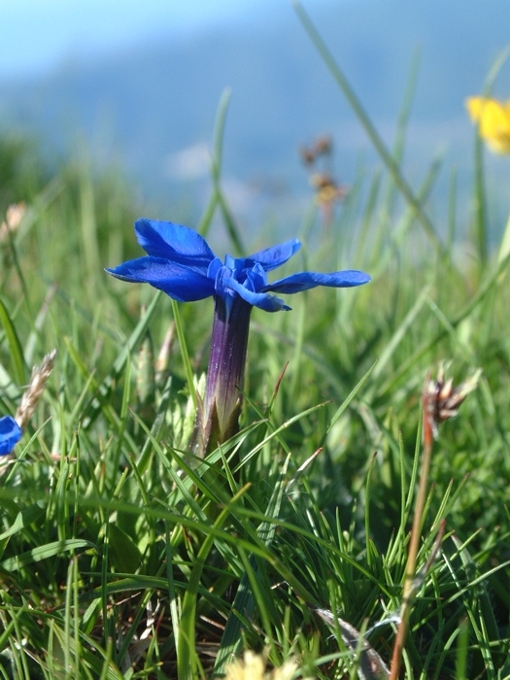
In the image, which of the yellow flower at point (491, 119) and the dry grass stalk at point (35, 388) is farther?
the yellow flower at point (491, 119)

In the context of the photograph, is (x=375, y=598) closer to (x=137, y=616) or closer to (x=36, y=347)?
(x=137, y=616)

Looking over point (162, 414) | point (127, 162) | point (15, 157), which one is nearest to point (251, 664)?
point (162, 414)

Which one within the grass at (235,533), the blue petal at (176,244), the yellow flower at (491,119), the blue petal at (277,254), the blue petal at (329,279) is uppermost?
the yellow flower at (491,119)

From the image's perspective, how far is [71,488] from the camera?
0.98m

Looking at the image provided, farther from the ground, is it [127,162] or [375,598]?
[127,162]

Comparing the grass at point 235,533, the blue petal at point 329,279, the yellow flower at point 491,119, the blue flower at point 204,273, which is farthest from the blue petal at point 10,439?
the yellow flower at point 491,119

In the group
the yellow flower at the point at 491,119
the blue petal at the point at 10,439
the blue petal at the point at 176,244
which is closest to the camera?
the blue petal at the point at 10,439

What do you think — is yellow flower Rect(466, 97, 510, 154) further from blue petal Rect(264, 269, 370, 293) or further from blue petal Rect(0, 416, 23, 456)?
blue petal Rect(0, 416, 23, 456)

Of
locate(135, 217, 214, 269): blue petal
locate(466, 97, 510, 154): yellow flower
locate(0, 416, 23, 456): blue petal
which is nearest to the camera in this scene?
locate(0, 416, 23, 456): blue petal

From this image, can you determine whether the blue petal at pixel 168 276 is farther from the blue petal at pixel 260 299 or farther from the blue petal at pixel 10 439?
the blue petal at pixel 10 439

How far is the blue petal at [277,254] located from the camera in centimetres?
90

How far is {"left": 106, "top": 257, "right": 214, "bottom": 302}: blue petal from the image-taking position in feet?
2.56

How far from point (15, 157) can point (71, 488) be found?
7.44 metres

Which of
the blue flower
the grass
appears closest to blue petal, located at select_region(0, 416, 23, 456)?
the grass
